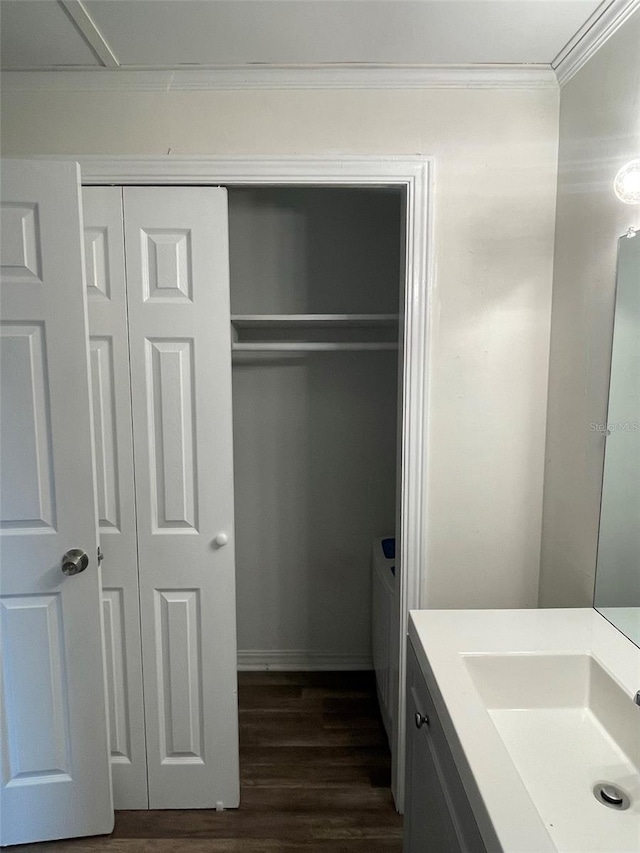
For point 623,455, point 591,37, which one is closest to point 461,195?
point 591,37

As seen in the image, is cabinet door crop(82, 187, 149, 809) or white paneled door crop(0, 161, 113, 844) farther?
cabinet door crop(82, 187, 149, 809)

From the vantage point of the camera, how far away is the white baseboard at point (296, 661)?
106 inches

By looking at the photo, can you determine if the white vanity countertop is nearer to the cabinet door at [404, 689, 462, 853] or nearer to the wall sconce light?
the cabinet door at [404, 689, 462, 853]

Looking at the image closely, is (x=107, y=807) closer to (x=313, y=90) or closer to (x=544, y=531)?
(x=544, y=531)

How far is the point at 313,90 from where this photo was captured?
5.26 feet

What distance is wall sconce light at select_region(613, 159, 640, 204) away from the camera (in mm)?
1163

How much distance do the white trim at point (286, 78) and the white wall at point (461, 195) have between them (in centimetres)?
2

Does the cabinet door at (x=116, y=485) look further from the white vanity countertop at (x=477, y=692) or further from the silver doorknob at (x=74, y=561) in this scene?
the white vanity countertop at (x=477, y=692)

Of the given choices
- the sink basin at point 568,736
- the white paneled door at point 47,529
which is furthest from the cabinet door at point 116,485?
the sink basin at point 568,736

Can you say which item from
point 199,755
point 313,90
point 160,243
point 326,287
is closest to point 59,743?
point 199,755

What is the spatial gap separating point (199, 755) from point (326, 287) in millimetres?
1970

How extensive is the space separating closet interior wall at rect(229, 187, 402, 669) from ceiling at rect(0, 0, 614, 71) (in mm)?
856

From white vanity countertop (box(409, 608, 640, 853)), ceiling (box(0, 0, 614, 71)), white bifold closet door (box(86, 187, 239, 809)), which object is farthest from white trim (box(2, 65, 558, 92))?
white vanity countertop (box(409, 608, 640, 853))

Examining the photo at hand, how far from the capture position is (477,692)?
3.54 feet
